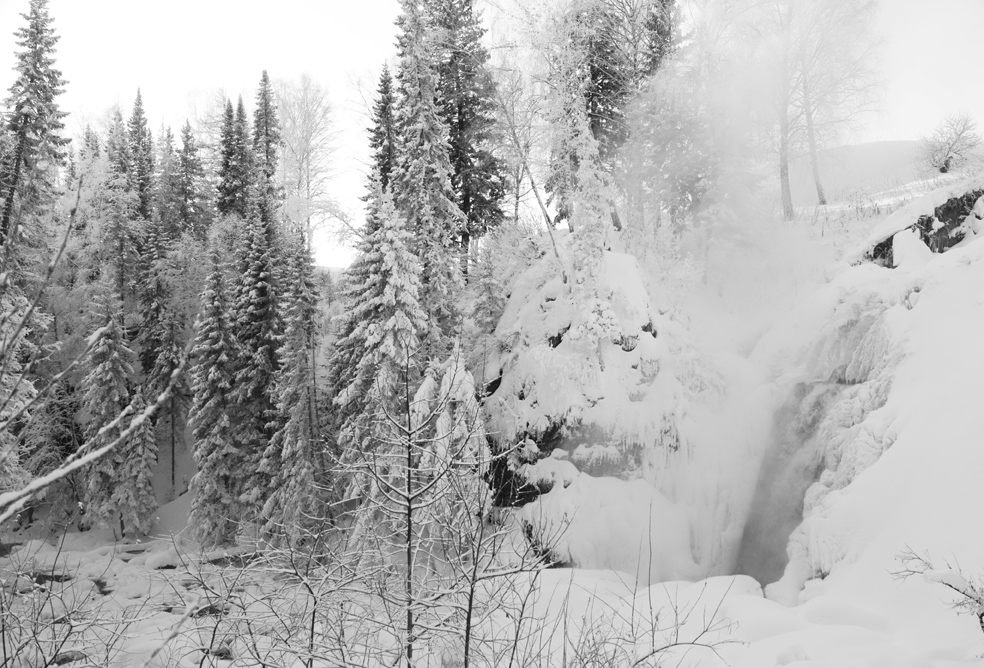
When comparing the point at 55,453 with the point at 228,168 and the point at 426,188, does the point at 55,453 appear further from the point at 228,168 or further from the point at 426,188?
the point at 426,188

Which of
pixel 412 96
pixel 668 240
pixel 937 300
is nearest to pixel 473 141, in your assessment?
pixel 412 96

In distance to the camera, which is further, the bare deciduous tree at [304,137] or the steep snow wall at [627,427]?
the bare deciduous tree at [304,137]

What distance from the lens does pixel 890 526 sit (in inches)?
317

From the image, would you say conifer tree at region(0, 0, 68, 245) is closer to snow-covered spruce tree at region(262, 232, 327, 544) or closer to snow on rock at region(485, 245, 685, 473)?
snow-covered spruce tree at region(262, 232, 327, 544)

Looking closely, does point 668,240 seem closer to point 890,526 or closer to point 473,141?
point 473,141

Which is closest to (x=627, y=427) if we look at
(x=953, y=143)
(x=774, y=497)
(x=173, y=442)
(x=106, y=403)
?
(x=774, y=497)

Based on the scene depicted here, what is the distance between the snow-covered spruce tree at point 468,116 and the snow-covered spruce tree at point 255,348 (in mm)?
8858

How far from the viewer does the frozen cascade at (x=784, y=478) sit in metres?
11.0

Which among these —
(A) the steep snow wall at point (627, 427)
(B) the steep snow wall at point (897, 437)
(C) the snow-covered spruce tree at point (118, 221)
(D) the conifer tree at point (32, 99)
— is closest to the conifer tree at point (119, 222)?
(C) the snow-covered spruce tree at point (118, 221)

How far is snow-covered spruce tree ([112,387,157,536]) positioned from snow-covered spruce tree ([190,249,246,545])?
3407 millimetres

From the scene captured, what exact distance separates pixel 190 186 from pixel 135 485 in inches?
895

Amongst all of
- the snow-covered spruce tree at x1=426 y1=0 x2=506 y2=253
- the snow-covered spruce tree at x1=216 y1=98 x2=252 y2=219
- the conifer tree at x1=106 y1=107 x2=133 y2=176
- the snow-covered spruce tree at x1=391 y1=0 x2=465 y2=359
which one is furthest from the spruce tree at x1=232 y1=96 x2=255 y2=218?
the snow-covered spruce tree at x1=391 y1=0 x2=465 y2=359

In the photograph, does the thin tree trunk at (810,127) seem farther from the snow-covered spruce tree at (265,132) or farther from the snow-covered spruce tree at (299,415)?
the snow-covered spruce tree at (265,132)

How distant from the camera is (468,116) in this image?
21.0 meters
